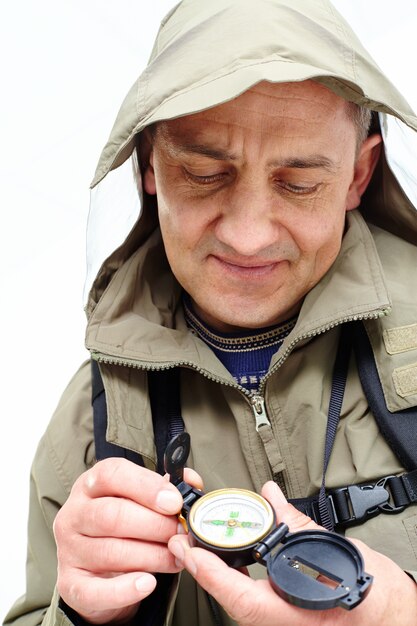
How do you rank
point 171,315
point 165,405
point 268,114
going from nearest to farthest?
point 268,114
point 165,405
point 171,315

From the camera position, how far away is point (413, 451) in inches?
51.5

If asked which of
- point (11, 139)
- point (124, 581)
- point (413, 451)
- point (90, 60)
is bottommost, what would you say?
point (124, 581)

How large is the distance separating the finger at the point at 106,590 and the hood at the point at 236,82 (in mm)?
541

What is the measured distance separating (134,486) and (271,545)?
223 mm

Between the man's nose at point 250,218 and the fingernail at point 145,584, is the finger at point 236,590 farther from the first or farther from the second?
the man's nose at point 250,218

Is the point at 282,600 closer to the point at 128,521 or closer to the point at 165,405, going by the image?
the point at 128,521

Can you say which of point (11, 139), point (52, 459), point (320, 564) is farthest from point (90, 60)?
point (320, 564)

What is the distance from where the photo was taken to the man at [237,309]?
1148 mm

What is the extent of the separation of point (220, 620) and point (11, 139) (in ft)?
6.42

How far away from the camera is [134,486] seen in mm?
1137

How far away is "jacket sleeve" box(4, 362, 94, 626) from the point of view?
5.02ft

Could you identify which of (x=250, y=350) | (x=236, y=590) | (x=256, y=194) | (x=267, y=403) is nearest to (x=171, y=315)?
(x=250, y=350)

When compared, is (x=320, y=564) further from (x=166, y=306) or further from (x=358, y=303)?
(x=166, y=306)

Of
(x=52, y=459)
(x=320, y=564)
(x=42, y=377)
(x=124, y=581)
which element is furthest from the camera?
(x=42, y=377)
